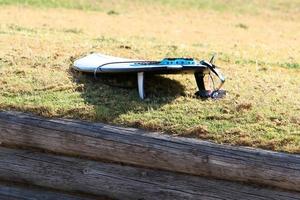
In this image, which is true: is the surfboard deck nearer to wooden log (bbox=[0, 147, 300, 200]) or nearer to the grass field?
the grass field

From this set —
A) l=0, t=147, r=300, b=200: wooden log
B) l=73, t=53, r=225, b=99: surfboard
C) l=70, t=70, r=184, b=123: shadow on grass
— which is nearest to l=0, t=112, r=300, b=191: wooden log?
l=0, t=147, r=300, b=200: wooden log

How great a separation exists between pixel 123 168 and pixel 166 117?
0.48 metres

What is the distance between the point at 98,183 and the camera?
15.4 feet

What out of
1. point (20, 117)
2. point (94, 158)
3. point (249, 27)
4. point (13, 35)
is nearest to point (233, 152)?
point (94, 158)

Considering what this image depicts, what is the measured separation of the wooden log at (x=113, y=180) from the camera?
4.36m

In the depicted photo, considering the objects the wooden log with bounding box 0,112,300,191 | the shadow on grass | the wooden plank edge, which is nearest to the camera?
the wooden log with bounding box 0,112,300,191

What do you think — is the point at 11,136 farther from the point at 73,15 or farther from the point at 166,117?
the point at 73,15

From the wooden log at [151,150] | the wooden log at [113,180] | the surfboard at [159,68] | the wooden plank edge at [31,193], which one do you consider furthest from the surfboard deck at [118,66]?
the wooden plank edge at [31,193]

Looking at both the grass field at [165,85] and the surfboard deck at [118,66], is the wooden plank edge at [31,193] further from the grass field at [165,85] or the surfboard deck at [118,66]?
the surfboard deck at [118,66]

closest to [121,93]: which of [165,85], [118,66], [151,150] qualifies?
[118,66]

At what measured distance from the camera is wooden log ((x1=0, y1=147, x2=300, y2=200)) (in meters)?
4.36

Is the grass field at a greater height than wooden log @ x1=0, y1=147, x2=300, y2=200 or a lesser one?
greater

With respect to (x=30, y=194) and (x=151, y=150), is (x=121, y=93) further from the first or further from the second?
(x=30, y=194)

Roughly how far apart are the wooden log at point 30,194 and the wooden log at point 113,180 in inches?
1.5
